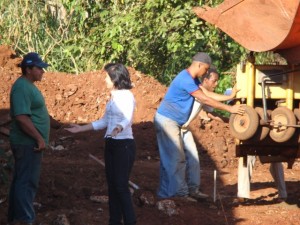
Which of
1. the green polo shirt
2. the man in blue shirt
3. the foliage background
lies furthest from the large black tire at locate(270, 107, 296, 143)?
the foliage background

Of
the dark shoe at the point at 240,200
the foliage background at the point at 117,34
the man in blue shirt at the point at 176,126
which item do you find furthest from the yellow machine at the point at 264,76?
the foliage background at the point at 117,34

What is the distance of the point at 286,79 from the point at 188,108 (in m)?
1.61

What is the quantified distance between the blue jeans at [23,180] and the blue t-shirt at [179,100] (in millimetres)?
2444

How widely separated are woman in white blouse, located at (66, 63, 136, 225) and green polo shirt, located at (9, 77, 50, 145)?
0.45m

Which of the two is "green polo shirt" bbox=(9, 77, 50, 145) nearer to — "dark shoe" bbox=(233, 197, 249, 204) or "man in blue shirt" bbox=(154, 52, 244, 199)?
"man in blue shirt" bbox=(154, 52, 244, 199)

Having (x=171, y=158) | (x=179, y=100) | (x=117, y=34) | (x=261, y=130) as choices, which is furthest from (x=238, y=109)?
(x=117, y=34)

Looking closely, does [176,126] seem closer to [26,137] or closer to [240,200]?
[240,200]

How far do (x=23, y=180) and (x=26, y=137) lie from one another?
1.38 feet

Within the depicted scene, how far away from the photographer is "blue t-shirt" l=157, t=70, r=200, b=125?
1012 centimetres

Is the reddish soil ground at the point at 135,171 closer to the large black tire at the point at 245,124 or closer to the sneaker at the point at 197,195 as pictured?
the sneaker at the point at 197,195

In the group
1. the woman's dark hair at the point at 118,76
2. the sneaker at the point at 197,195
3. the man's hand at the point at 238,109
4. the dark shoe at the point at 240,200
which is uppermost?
the woman's dark hair at the point at 118,76

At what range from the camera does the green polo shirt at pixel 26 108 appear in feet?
26.6

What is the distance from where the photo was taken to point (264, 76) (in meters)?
9.12

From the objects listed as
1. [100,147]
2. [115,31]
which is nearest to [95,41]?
[115,31]
